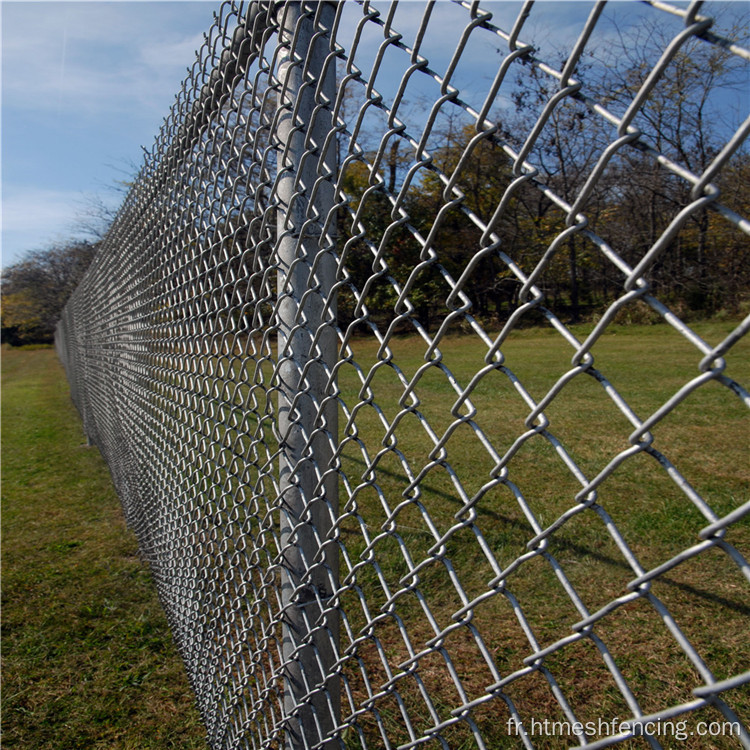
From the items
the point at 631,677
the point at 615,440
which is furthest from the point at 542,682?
the point at 615,440

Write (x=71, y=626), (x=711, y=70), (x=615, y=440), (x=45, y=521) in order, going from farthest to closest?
(x=711, y=70), (x=615, y=440), (x=45, y=521), (x=71, y=626)

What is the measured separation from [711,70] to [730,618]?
44.3ft

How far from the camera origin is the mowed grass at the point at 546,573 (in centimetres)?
176

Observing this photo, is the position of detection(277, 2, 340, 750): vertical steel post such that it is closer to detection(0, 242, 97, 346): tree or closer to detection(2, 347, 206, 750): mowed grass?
detection(2, 347, 206, 750): mowed grass

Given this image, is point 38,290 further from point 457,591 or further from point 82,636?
point 457,591

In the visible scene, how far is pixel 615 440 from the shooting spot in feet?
17.3

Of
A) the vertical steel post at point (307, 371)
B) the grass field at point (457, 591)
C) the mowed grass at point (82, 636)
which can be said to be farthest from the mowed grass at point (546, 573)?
the mowed grass at point (82, 636)

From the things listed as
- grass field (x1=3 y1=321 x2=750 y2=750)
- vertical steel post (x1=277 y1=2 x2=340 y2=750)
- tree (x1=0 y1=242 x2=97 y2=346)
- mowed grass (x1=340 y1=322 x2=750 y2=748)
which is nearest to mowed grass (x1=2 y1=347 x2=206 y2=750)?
grass field (x1=3 y1=321 x2=750 y2=750)

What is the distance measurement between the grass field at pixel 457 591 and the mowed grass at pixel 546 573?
0.01 meters

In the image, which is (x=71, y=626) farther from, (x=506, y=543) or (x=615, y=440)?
(x=615, y=440)

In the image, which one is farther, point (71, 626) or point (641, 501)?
point (641, 501)

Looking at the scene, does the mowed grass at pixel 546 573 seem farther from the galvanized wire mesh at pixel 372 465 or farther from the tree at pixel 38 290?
the tree at pixel 38 290

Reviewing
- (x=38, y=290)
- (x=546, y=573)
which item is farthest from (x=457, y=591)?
(x=38, y=290)

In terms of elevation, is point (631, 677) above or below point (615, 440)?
above
